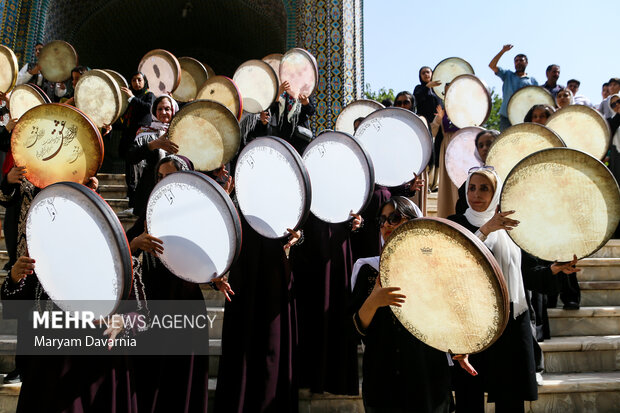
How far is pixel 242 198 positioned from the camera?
267cm

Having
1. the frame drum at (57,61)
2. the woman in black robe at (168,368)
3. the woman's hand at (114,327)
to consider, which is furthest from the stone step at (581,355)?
the frame drum at (57,61)

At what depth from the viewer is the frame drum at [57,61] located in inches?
295

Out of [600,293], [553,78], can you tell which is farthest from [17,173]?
[553,78]

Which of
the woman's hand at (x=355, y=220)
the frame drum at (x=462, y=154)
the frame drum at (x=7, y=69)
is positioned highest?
the frame drum at (x=7, y=69)

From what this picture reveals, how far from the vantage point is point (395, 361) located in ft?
6.36

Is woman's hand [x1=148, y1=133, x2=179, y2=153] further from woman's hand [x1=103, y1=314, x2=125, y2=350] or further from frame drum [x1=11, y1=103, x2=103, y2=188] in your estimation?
woman's hand [x1=103, y1=314, x2=125, y2=350]

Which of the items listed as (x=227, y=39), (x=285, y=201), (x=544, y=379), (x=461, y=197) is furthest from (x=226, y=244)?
(x=227, y=39)

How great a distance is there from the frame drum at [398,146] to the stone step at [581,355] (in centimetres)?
157

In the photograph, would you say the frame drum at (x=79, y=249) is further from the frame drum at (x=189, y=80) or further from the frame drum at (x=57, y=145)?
the frame drum at (x=189, y=80)

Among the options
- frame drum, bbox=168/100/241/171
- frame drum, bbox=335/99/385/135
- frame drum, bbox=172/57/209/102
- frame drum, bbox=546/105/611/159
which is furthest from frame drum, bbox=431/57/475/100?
frame drum, bbox=168/100/241/171

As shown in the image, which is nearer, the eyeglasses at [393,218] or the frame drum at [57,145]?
the eyeglasses at [393,218]

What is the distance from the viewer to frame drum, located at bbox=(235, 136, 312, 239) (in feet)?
8.05

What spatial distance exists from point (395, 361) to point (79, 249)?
4.26ft

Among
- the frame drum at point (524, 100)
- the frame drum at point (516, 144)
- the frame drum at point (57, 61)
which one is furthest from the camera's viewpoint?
the frame drum at point (57, 61)
